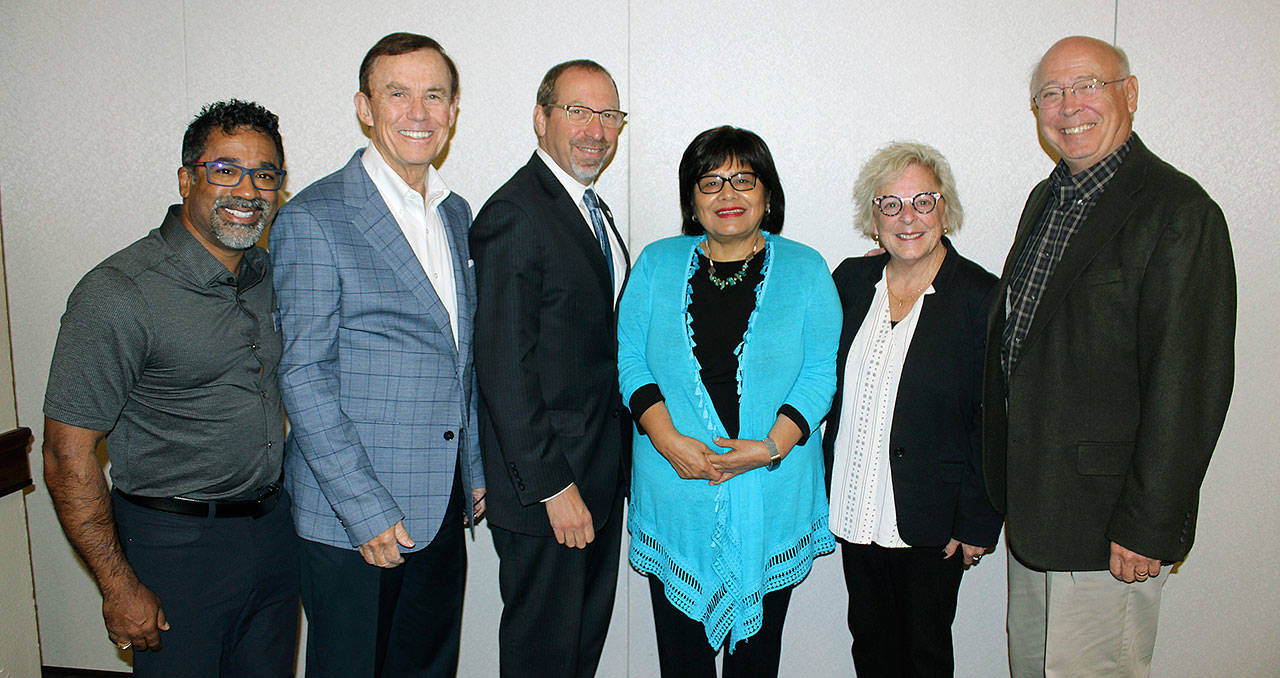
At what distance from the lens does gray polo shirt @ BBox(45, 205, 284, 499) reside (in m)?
1.73

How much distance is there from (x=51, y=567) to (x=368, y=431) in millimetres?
2296

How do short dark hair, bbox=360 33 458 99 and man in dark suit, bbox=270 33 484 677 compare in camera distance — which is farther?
short dark hair, bbox=360 33 458 99

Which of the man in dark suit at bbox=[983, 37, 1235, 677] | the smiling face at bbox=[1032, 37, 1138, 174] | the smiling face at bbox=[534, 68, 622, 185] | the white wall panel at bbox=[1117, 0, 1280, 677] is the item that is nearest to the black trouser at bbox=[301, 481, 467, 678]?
the smiling face at bbox=[534, 68, 622, 185]

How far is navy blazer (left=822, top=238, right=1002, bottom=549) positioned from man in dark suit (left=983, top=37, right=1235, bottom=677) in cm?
5

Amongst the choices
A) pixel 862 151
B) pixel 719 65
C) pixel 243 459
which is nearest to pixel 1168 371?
pixel 862 151

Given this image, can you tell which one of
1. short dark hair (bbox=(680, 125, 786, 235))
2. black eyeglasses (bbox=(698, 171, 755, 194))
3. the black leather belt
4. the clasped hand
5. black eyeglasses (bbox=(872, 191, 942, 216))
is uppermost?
short dark hair (bbox=(680, 125, 786, 235))

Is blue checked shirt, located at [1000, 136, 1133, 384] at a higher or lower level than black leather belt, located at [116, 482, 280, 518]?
higher

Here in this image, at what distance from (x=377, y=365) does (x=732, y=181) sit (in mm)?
1118

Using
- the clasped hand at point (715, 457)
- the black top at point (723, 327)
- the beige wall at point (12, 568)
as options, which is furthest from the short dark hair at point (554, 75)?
the beige wall at point (12, 568)

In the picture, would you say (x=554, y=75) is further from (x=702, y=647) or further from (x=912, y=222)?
(x=702, y=647)

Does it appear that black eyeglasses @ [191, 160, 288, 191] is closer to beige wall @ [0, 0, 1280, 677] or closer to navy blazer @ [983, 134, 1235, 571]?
beige wall @ [0, 0, 1280, 677]

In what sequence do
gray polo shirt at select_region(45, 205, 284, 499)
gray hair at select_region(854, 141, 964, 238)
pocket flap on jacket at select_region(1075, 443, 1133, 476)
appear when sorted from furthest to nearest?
gray hair at select_region(854, 141, 964, 238)
pocket flap on jacket at select_region(1075, 443, 1133, 476)
gray polo shirt at select_region(45, 205, 284, 499)

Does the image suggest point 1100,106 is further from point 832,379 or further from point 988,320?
point 832,379

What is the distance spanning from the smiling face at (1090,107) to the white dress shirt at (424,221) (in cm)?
178
